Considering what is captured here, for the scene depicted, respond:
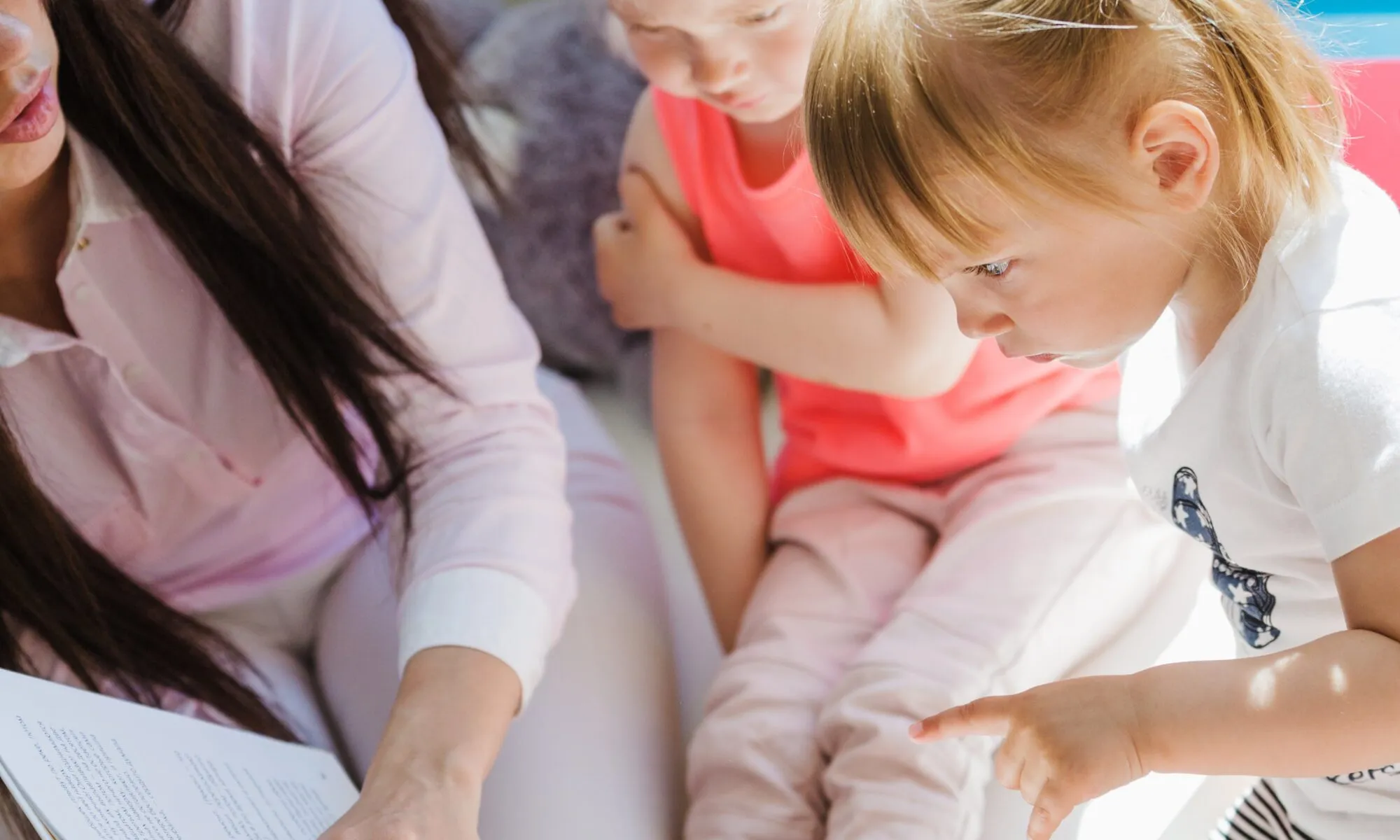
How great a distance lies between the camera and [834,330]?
0.85 metres

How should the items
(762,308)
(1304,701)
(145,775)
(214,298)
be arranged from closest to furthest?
(1304,701), (145,775), (214,298), (762,308)

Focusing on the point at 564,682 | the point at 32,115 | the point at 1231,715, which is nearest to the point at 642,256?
the point at 564,682

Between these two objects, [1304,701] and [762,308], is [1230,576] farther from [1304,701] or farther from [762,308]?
[762,308]

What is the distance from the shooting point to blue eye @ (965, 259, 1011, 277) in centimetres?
60

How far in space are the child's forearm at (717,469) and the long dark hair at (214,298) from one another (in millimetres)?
227

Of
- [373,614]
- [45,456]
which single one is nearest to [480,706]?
[373,614]

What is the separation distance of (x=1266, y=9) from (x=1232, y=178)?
0.23 ft

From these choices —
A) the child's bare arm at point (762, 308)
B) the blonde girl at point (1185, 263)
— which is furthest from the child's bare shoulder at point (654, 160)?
the blonde girl at point (1185, 263)

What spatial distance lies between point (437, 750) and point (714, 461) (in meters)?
0.34

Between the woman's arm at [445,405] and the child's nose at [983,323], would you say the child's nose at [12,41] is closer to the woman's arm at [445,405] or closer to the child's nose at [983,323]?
the woman's arm at [445,405]

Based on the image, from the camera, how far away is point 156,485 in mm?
807

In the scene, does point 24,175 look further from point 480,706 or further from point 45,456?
point 480,706

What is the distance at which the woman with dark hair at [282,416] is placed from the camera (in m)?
0.70

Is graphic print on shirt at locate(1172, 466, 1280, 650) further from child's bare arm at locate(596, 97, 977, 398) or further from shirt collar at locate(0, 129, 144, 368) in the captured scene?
shirt collar at locate(0, 129, 144, 368)
